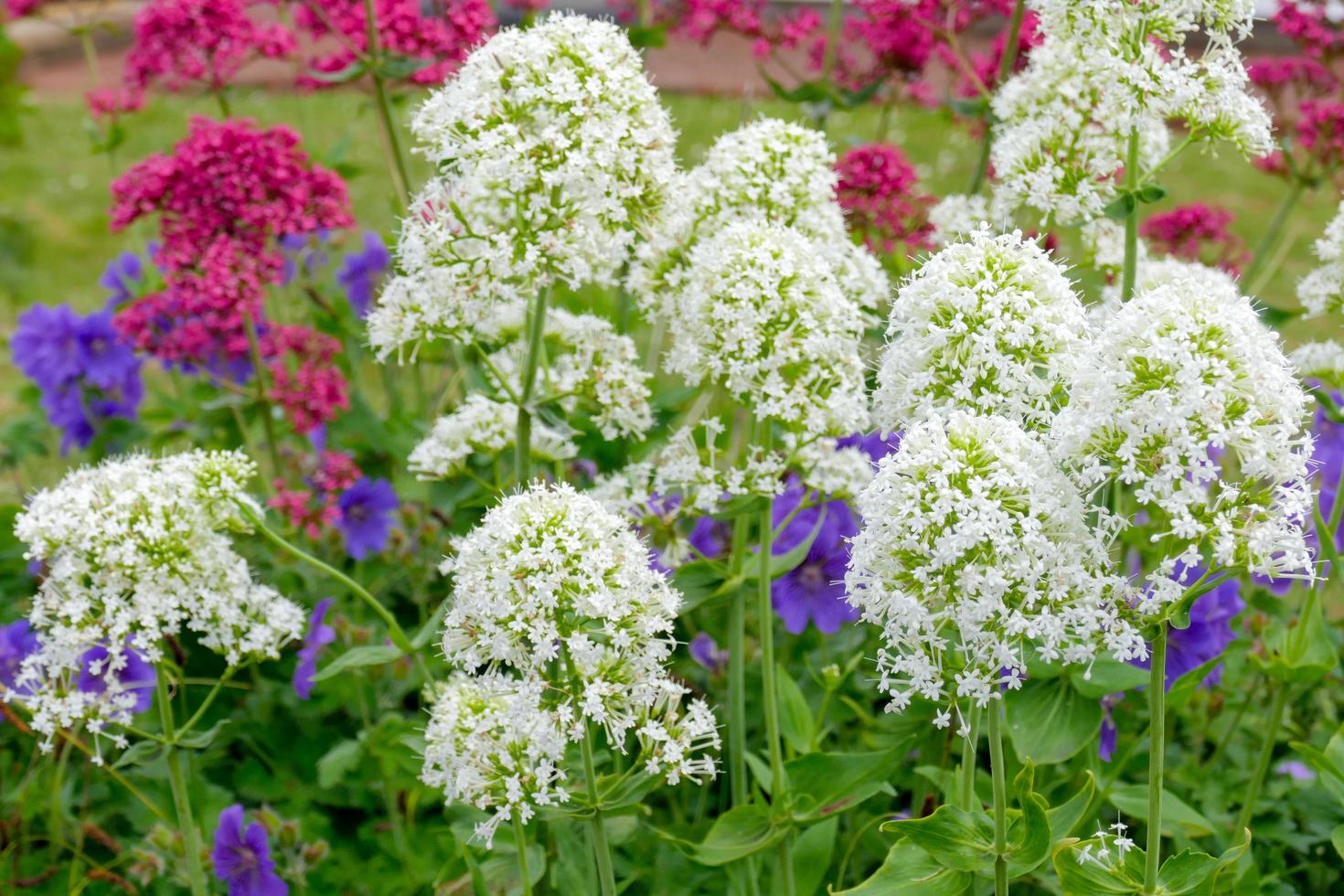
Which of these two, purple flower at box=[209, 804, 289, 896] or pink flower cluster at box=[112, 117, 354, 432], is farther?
pink flower cluster at box=[112, 117, 354, 432]

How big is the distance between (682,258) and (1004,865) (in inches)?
61.2

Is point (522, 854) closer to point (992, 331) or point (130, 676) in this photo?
point (992, 331)

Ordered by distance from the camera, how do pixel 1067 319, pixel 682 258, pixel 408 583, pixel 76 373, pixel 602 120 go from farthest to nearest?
pixel 76 373 → pixel 408 583 → pixel 682 258 → pixel 602 120 → pixel 1067 319

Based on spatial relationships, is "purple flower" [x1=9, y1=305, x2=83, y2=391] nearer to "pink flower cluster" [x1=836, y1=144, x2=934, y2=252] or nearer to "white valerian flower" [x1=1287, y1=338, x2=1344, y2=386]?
"pink flower cluster" [x1=836, y1=144, x2=934, y2=252]

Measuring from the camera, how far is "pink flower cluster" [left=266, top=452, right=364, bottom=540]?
4082 millimetres

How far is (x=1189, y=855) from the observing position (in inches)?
95.6

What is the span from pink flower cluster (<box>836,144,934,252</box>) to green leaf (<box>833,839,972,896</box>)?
2.21m

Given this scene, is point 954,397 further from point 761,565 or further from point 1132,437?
point 761,565

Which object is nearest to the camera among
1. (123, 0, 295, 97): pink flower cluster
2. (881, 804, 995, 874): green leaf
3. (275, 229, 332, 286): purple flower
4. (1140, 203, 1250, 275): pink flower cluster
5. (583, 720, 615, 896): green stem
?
(881, 804, 995, 874): green leaf

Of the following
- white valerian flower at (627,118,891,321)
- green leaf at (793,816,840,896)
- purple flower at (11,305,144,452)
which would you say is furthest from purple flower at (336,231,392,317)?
green leaf at (793,816,840,896)

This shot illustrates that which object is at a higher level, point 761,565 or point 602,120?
point 602,120

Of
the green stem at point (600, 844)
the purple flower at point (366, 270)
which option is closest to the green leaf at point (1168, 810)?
the green stem at point (600, 844)

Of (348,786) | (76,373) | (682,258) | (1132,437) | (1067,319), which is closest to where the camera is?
(1132,437)

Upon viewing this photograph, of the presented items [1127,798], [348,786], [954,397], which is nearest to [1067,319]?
[954,397]
